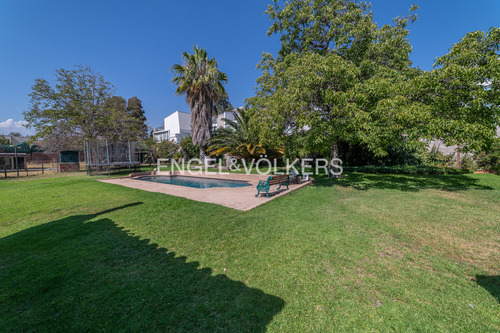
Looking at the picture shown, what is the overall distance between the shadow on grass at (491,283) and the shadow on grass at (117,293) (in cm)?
298

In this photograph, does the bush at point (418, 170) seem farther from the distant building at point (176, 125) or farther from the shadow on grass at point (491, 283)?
the distant building at point (176, 125)

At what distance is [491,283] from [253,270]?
349 centimetres

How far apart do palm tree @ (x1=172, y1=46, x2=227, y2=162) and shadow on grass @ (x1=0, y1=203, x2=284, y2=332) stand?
16.8 meters

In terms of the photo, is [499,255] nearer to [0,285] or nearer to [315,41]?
[0,285]

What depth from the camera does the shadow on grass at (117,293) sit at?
2.10 metres

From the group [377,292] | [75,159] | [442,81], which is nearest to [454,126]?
[442,81]

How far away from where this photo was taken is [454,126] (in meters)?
6.40

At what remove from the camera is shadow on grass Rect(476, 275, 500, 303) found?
2.52 metres

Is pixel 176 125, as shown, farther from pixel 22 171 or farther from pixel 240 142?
pixel 240 142

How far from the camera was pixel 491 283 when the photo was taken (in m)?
2.70

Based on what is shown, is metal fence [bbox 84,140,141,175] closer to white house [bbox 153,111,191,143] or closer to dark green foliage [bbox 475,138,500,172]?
white house [bbox 153,111,191,143]

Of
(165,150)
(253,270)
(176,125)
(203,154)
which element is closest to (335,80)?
(253,270)

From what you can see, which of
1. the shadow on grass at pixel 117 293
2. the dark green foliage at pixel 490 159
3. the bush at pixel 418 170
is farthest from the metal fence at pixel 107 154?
the dark green foliage at pixel 490 159

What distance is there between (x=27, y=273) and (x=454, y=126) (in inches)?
455
